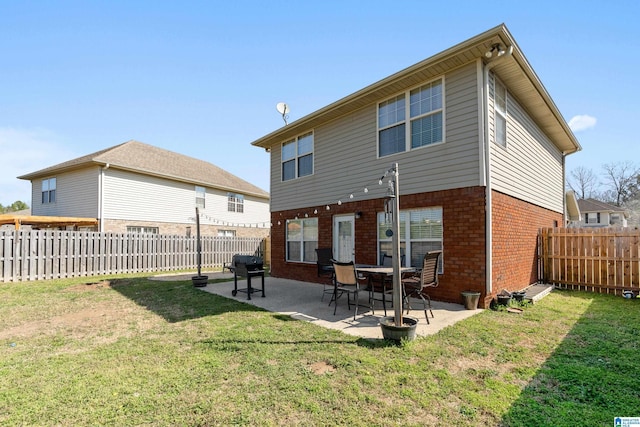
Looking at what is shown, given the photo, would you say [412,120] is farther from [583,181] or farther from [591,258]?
[583,181]

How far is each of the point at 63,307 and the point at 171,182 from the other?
13.3m


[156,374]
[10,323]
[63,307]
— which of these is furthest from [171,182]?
[156,374]

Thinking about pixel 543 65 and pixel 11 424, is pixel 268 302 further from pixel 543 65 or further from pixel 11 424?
pixel 543 65

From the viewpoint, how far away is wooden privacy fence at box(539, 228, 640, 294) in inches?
320

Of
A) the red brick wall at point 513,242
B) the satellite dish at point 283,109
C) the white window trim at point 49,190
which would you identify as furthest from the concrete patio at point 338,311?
the white window trim at point 49,190

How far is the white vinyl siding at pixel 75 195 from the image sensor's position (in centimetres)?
1627

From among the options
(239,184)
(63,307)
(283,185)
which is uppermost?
(239,184)

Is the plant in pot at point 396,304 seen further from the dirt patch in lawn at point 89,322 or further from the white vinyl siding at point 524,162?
the dirt patch in lawn at point 89,322

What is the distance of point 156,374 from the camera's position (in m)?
3.49

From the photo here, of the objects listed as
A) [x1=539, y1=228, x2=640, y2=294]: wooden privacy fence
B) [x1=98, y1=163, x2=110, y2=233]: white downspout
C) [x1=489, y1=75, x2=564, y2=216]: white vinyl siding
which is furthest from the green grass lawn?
[x1=98, y1=163, x2=110, y2=233]: white downspout

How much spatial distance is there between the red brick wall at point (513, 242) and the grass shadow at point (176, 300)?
212 inches

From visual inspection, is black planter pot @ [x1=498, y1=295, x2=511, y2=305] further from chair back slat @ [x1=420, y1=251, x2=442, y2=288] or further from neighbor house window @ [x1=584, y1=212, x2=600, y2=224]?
neighbor house window @ [x1=584, y1=212, x2=600, y2=224]

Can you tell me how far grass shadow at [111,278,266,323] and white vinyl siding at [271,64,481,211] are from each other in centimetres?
444

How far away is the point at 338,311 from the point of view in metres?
6.45
